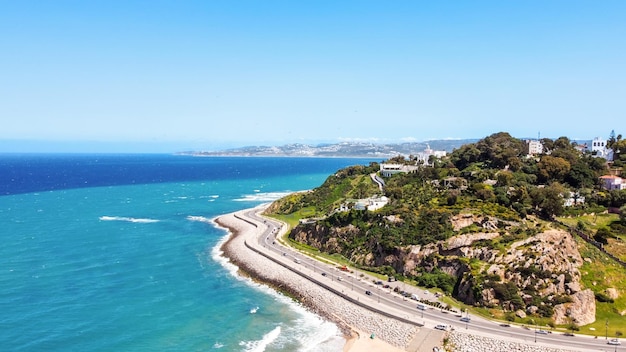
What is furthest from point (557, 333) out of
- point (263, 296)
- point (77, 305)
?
point (77, 305)

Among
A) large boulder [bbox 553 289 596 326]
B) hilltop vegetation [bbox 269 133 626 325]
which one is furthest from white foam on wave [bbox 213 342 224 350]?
large boulder [bbox 553 289 596 326]

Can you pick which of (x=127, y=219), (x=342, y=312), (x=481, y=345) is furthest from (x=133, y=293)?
(x=127, y=219)

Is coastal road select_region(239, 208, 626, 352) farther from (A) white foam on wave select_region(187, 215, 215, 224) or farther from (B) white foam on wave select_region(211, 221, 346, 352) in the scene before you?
(A) white foam on wave select_region(187, 215, 215, 224)

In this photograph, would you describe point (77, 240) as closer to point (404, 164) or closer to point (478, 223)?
point (478, 223)

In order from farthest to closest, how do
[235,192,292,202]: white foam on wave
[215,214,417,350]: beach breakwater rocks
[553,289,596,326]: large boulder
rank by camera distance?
[235,192,292,202]: white foam on wave
[553,289,596,326]: large boulder
[215,214,417,350]: beach breakwater rocks

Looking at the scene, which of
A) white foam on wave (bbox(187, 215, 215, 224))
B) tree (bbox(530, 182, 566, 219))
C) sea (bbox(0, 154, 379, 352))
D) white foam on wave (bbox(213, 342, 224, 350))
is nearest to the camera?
white foam on wave (bbox(213, 342, 224, 350))

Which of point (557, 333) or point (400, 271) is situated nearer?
point (557, 333)

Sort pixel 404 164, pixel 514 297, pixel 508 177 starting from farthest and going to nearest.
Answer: pixel 404 164 → pixel 508 177 → pixel 514 297
